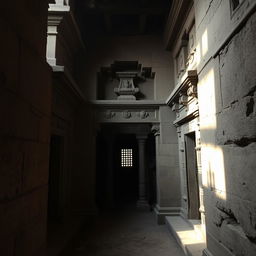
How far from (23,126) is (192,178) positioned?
391cm

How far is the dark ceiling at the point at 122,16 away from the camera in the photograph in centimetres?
527

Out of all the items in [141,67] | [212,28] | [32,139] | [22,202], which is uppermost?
[141,67]

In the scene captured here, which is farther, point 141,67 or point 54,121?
point 141,67

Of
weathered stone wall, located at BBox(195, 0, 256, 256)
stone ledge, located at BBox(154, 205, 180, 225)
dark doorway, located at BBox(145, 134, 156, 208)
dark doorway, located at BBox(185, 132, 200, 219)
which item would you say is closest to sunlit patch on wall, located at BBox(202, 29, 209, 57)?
weathered stone wall, located at BBox(195, 0, 256, 256)

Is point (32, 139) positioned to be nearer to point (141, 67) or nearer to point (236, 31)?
point (236, 31)

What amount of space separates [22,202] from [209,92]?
2328 mm

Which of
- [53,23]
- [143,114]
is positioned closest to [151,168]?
[143,114]

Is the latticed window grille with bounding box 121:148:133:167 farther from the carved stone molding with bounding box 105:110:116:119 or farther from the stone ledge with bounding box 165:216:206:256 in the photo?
the stone ledge with bounding box 165:216:206:256

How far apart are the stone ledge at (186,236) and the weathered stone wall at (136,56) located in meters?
3.12

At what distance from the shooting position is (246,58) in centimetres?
179

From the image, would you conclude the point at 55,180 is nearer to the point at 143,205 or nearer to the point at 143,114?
the point at 143,114

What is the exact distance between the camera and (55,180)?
4688 mm

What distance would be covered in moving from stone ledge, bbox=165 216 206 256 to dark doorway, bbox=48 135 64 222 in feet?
8.17

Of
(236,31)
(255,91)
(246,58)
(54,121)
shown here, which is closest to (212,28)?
(236,31)
